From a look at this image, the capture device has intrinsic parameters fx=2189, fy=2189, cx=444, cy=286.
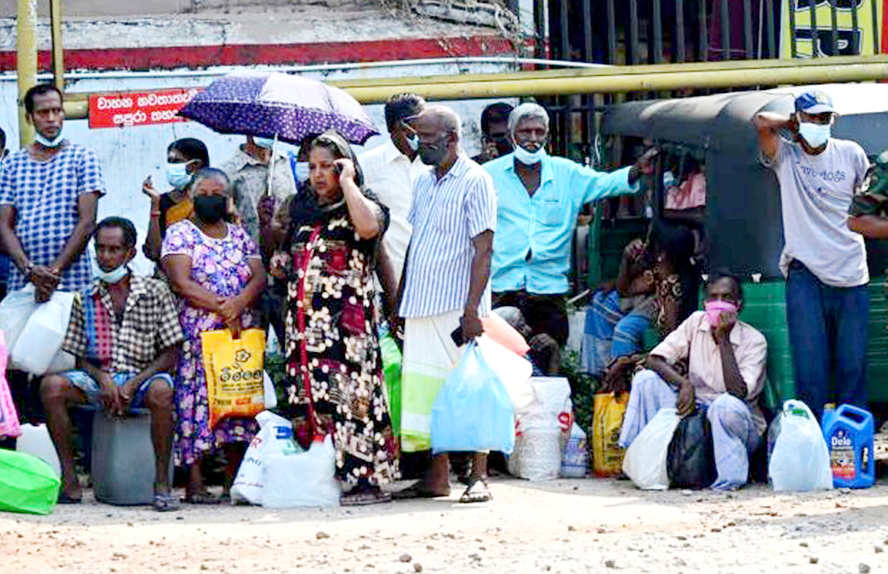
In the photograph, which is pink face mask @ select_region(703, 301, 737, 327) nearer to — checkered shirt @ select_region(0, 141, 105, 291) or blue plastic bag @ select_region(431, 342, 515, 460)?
blue plastic bag @ select_region(431, 342, 515, 460)

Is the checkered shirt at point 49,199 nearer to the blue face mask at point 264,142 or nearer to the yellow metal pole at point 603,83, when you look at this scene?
the blue face mask at point 264,142

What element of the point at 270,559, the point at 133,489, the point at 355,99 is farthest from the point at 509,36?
the point at 270,559

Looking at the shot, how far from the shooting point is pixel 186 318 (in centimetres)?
1023

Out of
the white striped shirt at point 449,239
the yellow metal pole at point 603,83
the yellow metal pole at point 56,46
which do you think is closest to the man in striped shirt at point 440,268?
the white striped shirt at point 449,239

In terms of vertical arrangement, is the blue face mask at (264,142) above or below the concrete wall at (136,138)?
below

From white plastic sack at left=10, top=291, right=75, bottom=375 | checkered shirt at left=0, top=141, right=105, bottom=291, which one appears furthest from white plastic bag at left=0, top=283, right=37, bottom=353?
checkered shirt at left=0, top=141, right=105, bottom=291

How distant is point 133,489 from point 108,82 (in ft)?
13.7

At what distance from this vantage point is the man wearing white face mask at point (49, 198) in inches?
419

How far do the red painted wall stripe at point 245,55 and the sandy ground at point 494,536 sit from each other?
4.21 meters

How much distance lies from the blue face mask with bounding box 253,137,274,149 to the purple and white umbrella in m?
0.43

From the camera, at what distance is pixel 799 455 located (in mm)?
10047

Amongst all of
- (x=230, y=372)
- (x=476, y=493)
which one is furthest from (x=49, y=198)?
(x=476, y=493)

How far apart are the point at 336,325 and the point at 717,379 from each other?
1.94 metres

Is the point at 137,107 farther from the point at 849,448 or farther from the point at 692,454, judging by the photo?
the point at 849,448
